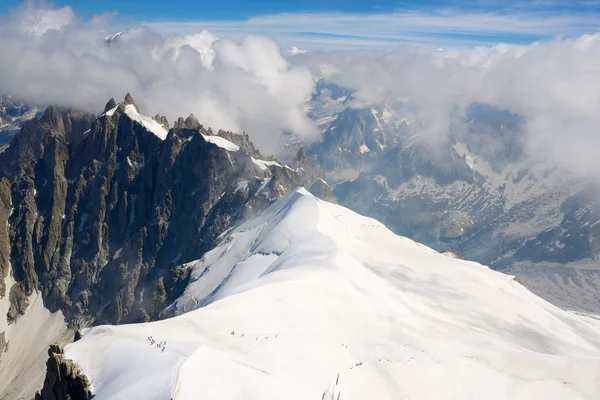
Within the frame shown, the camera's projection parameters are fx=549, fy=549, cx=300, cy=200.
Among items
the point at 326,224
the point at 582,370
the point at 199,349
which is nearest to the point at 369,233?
the point at 326,224

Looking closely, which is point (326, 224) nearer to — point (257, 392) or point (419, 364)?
point (419, 364)

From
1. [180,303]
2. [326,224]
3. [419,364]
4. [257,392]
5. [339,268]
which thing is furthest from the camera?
[180,303]

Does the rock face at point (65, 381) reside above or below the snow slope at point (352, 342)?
above

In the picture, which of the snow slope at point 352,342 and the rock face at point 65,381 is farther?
the snow slope at point 352,342

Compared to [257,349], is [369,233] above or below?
below

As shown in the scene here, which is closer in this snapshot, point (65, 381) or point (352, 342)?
point (65, 381)
